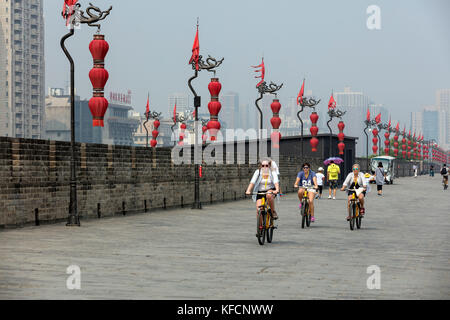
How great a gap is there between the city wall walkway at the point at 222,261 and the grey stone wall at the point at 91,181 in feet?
2.93

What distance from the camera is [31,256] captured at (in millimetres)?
12359

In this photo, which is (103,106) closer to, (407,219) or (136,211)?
(136,211)

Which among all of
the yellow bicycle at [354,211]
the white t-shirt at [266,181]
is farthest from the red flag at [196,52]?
the white t-shirt at [266,181]

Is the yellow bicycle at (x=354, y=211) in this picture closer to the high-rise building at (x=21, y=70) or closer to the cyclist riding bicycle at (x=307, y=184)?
the cyclist riding bicycle at (x=307, y=184)

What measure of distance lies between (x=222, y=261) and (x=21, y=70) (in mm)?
151787

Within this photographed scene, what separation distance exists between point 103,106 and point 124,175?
261 centimetres

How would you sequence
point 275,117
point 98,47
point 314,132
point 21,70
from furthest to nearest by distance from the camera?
point 21,70 → point 314,132 → point 275,117 → point 98,47

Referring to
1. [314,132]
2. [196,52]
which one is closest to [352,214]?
[196,52]

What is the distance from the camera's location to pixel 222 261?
12.1 meters

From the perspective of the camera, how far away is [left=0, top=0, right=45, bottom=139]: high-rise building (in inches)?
6024

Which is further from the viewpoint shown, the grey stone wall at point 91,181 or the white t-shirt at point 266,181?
the grey stone wall at point 91,181

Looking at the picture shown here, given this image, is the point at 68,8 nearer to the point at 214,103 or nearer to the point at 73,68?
the point at 73,68

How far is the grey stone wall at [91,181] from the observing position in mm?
18906
